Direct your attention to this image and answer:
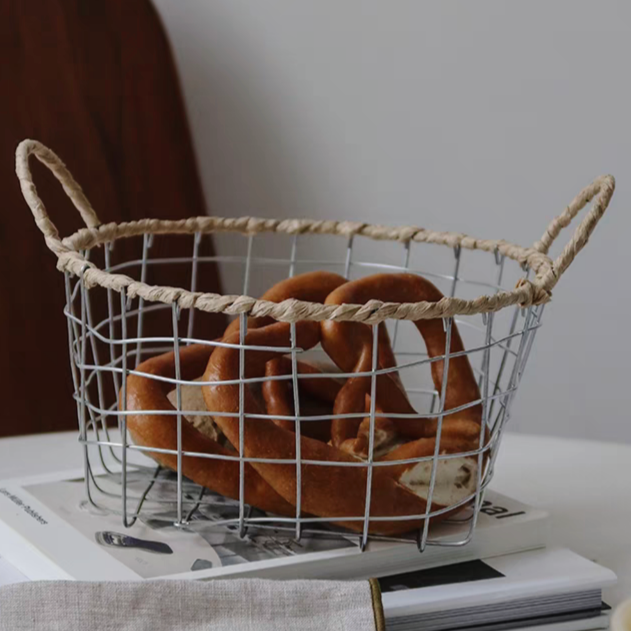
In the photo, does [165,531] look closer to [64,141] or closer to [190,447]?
[190,447]

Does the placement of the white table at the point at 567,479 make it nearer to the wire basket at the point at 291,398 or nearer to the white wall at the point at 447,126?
the wire basket at the point at 291,398

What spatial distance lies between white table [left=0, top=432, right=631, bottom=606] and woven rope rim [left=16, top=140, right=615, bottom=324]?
19 cm

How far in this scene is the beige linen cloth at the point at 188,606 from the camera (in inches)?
18.6

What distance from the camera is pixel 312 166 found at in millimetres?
1497

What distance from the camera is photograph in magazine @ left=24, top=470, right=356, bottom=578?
0.56 metres

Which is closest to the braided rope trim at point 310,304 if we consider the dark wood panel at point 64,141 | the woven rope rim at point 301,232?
the woven rope rim at point 301,232

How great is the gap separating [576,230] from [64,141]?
88 centimetres

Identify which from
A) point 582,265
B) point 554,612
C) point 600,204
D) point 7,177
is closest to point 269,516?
point 554,612

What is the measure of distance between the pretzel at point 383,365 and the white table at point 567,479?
108 millimetres

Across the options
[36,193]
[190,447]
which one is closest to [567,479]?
[190,447]

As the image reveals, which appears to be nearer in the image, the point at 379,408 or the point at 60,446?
the point at 379,408

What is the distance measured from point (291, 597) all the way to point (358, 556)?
0.28 ft

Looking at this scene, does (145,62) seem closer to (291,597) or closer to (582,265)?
(582,265)

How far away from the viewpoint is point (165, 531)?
60 cm
